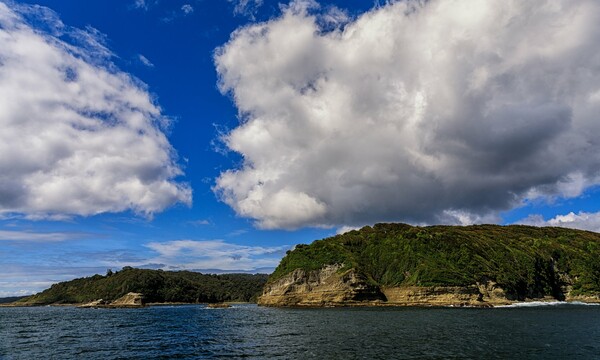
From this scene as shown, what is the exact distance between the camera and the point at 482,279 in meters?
156

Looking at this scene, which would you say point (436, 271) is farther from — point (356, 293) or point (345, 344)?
point (345, 344)

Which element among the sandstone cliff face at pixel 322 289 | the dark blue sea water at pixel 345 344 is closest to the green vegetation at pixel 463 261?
the sandstone cliff face at pixel 322 289

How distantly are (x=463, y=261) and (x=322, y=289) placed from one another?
6077 centimetres

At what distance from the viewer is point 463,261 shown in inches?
6452

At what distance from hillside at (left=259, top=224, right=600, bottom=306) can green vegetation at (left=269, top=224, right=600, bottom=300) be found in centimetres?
36

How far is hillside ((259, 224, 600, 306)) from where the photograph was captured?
506 feet

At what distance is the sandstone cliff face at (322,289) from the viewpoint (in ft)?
518

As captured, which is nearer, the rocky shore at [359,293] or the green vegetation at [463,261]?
the rocky shore at [359,293]

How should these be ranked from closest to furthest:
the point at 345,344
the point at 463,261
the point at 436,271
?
the point at 345,344 → the point at 436,271 → the point at 463,261

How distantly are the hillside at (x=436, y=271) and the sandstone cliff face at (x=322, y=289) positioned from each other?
1.30ft

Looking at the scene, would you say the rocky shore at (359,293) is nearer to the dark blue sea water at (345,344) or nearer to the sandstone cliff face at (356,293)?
the sandstone cliff face at (356,293)

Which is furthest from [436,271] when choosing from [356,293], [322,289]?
[322,289]

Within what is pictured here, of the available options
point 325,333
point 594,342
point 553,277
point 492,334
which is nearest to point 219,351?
point 325,333

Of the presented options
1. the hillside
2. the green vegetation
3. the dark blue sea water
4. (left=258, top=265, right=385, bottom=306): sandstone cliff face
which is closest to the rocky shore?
(left=258, top=265, right=385, bottom=306): sandstone cliff face
